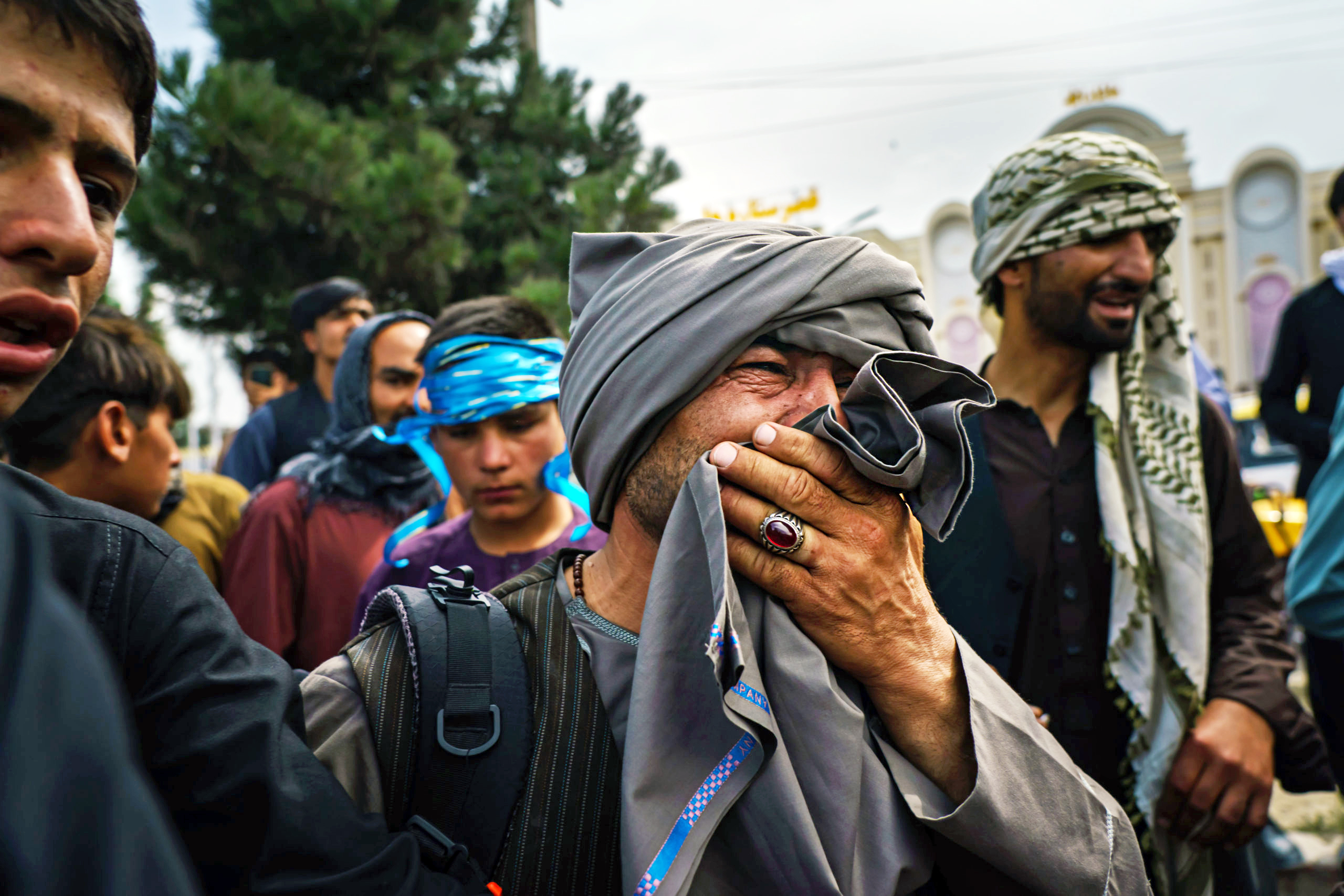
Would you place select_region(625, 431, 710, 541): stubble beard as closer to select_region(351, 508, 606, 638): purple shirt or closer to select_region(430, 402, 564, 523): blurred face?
select_region(351, 508, 606, 638): purple shirt

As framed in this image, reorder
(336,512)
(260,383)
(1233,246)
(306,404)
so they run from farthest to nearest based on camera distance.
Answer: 1. (1233,246)
2. (260,383)
3. (306,404)
4. (336,512)

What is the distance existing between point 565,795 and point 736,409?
27.4 inches

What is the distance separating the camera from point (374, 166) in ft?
30.2

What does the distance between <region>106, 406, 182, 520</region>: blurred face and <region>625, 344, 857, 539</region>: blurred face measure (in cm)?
211

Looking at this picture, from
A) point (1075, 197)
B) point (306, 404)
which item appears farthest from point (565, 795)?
point (306, 404)

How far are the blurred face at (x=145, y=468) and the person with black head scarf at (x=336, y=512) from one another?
1.22 ft

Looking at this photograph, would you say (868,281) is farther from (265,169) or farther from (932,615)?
(265,169)

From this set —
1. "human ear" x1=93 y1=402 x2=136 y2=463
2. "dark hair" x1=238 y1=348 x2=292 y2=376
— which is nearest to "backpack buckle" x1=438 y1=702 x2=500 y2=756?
"human ear" x1=93 y1=402 x2=136 y2=463

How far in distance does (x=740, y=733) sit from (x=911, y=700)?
297 millimetres

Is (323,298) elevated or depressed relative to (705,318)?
elevated

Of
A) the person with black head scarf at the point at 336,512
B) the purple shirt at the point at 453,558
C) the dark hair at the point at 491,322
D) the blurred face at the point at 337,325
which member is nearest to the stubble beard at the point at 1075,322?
the purple shirt at the point at 453,558

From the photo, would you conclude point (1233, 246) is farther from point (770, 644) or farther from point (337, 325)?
point (770, 644)

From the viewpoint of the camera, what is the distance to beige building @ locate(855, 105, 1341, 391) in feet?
105

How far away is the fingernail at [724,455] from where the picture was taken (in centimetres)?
139
